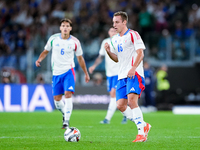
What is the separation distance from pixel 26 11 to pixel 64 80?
43.4 ft

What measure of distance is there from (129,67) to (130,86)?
41 cm

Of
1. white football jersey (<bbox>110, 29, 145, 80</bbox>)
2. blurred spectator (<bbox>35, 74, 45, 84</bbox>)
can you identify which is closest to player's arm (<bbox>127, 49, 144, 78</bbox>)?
white football jersey (<bbox>110, 29, 145, 80</bbox>)

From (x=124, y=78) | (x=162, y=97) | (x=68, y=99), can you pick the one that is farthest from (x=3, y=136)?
(x=162, y=97)

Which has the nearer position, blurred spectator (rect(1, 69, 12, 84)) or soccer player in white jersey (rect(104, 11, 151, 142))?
soccer player in white jersey (rect(104, 11, 151, 142))

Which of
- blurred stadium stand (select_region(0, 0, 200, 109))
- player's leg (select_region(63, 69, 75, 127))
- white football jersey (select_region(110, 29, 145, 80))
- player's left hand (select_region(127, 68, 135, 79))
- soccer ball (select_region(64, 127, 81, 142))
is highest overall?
blurred stadium stand (select_region(0, 0, 200, 109))

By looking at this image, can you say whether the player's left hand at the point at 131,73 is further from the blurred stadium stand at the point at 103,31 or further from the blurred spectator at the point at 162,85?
the blurred spectator at the point at 162,85

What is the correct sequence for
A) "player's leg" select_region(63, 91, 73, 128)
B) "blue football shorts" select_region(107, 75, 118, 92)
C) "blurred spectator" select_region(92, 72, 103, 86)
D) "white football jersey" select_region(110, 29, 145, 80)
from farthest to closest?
"blurred spectator" select_region(92, 72, 103, 86) < "blue football shorts" select_region(107, 75, 118, 92) < "player's leg" select_region(63, 91, 73, 128) < "white football jersey" select_region(110, 29, 145, 80)

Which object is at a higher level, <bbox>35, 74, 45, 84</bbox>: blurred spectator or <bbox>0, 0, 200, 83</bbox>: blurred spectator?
<bbox>0, 0, 200, 83</bbox>: blurred spectator

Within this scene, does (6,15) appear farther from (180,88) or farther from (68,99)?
(68,99)

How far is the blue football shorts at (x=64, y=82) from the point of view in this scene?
30.9ft

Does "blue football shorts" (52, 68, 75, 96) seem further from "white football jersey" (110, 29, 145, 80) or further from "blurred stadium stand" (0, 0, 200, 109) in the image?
"blurred stadium stand" (0, 0, 200, 109)

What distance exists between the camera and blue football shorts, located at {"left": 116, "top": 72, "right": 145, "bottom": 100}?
689 centimetres

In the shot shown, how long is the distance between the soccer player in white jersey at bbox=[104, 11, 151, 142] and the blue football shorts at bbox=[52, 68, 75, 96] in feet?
7.38

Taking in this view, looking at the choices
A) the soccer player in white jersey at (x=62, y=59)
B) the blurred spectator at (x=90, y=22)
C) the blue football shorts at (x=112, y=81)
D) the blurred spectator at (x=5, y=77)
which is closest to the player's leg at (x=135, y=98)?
the soccer player in white jersey at (x=62, y=59)
